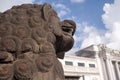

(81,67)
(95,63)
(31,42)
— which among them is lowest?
(31,42)

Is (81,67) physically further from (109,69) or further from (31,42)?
(31,42)

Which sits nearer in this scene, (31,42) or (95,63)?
(31,42)

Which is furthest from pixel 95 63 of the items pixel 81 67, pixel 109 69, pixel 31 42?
pixel 31 42

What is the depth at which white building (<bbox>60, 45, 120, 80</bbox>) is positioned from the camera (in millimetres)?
34219

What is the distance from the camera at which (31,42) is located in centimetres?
190

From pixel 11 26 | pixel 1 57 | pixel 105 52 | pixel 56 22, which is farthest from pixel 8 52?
pixel 105 52

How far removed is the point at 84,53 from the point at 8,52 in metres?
42.5

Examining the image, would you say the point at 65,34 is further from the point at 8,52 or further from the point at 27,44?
the point at 8,52

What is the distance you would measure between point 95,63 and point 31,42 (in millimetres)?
37684

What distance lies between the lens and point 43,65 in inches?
73.2

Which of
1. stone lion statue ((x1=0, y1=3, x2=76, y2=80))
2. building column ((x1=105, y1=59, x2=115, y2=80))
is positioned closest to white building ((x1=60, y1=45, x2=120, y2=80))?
building column ((x1=105, y1=59, x2=115, y2=80))

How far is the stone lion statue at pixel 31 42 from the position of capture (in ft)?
5.85

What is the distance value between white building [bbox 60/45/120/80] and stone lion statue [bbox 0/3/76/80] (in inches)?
1176

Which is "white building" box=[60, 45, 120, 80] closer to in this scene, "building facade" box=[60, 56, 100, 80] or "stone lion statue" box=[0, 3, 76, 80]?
"building facade" box=[60, 56, 100, 80]
